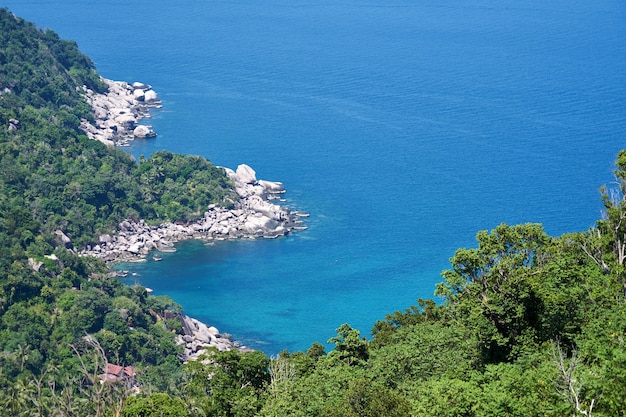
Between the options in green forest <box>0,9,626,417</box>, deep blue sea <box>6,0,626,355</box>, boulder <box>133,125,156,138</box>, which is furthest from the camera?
boulder <box>133,125,156,138</box>

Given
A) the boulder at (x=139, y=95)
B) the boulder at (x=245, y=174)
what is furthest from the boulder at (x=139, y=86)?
the boulder at (x=245, y=174)

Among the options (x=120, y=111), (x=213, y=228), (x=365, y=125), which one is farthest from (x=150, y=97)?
(x=213, y=228)

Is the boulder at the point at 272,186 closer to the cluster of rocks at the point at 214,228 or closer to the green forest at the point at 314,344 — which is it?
the cluster of rocks at the point at 214,228

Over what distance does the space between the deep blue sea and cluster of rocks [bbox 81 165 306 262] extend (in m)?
1.46

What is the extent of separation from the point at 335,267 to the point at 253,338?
11.8 metres

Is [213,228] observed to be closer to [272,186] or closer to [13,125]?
[272,186]

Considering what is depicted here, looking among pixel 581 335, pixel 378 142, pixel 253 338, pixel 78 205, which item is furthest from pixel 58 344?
pixel 378 142

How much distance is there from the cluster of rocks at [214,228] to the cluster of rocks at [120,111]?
17378 mm

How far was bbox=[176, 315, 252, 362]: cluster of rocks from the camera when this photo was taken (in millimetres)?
59750

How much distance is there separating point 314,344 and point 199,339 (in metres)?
16.4

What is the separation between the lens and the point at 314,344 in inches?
1834

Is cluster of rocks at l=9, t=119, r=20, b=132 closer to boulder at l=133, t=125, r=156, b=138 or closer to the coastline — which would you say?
the coastline

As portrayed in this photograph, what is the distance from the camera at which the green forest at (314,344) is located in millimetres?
24234

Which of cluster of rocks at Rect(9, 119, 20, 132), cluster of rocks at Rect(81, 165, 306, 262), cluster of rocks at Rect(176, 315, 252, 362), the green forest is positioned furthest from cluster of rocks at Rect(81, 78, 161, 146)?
cluster of rocks at Rect(176, 315, 252, 362)
